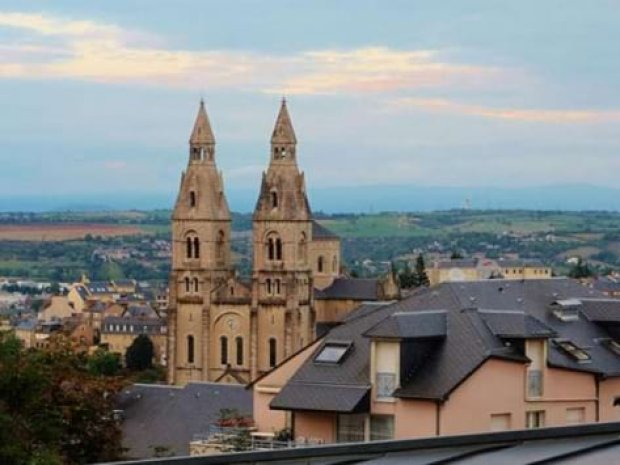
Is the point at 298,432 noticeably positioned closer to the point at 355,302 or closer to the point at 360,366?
the point at 360,366

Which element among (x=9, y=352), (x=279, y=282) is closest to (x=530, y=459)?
(x=9, y=352)

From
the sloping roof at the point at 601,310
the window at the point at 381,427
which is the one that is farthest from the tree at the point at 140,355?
the window at the point at 381,427

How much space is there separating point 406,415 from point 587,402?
3.34 meters

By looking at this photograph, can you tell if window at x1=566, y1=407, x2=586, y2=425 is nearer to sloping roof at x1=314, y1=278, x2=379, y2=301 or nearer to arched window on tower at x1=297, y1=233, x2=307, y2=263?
arched window on tower at x1=297, y1=233, x2=307, y2=263

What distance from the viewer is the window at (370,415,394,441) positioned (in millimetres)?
24891

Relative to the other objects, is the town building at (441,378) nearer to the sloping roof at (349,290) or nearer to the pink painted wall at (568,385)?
the pink painted wall at (568,385)

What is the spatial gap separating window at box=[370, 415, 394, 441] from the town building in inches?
0.5

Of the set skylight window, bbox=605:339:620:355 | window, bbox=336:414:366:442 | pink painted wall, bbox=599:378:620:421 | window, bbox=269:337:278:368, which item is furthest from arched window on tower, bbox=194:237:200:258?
window, bbox=336:414:366:442

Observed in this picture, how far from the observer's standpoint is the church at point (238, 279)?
107m

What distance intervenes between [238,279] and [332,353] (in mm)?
84186

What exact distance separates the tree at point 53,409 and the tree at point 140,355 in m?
96.0

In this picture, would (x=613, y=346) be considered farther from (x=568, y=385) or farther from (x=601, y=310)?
(x=568, y=385)

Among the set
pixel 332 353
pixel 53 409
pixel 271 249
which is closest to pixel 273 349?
pixel 271 249

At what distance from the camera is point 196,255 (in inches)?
4380
